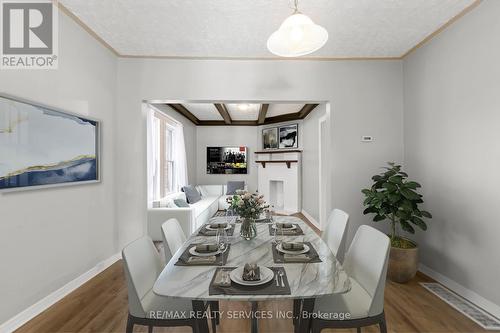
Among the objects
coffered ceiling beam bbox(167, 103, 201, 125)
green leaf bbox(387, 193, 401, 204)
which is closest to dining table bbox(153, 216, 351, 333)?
green leaf bbox(387, 193, 401, 204)

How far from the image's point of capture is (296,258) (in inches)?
60.1

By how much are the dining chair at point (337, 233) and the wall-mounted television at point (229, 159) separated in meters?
5.40

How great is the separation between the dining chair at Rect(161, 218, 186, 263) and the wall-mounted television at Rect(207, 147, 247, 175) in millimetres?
5551

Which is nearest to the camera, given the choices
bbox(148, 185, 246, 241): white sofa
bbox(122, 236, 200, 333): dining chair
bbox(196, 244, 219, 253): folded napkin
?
bbox(122, 236, 200, 333): dining chair

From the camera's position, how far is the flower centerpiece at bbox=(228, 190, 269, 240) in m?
1.85

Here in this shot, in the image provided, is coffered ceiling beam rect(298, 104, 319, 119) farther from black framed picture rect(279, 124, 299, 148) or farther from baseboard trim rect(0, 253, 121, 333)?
baseboard trim rect(0, 253, 121, 333)

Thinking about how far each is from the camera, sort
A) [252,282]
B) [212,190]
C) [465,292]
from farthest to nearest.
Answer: [212,190], [465,292], [252,282]

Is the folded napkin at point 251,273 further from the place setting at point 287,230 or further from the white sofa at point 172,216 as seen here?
the white sofa at point 172,216

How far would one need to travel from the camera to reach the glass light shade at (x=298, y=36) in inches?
62.6

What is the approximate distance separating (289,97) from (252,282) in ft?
8.95

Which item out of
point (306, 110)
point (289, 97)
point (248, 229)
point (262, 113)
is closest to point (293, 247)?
point (248, 229)

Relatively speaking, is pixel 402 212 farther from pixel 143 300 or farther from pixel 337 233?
pixel 143 300

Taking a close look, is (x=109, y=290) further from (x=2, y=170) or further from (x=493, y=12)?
(x=493, y=12)

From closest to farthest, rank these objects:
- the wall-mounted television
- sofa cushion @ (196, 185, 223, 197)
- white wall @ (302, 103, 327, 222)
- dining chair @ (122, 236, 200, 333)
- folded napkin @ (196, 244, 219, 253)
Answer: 1. dining chair @ (122, 236, 200, 333)
2. folded napkin @ (196, 244, 219, 253)
3. white wall @ (302, 103, 327, 222)
4. sofa cushion @ (196, 185, 223, 197)
5. the wall-mounted television
